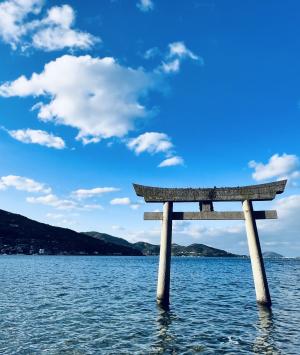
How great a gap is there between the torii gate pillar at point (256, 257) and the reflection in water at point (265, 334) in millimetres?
666

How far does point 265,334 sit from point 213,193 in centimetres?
573

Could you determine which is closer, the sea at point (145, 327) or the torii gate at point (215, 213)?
the sea at point (145, 327)

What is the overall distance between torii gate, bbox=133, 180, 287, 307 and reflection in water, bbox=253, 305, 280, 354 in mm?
735

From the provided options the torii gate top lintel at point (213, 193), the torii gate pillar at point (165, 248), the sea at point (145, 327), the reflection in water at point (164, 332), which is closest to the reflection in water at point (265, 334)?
the sea at point (145, 327)

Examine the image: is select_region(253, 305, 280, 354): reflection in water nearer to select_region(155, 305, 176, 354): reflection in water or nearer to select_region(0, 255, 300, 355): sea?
select_region(0, 255, 300, 355): sea

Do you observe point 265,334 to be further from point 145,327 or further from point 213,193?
point 213,193

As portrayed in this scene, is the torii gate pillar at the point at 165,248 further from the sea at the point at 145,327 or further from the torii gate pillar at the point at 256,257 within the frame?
the torii gate pillar at the point at 256,257

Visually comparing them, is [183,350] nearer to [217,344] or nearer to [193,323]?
[217,344]

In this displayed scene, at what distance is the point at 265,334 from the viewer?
12.8 meters

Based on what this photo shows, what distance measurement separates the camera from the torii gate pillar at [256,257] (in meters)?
15.3

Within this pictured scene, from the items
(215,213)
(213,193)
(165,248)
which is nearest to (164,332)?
(165,248)

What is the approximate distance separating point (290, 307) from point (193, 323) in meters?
7.31

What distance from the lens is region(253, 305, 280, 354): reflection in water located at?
10.9 m

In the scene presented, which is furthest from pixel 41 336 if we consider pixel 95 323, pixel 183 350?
pixel 183 350
